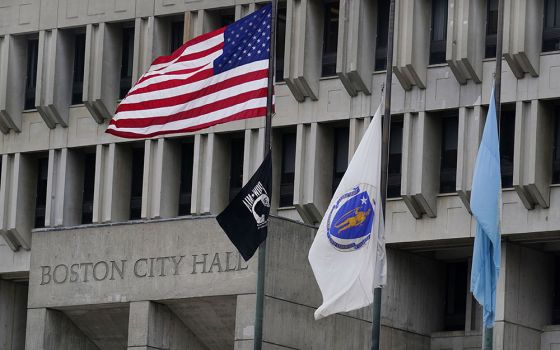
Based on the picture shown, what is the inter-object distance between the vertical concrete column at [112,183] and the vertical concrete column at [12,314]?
5083mm

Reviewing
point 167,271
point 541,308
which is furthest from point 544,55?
point 167,271

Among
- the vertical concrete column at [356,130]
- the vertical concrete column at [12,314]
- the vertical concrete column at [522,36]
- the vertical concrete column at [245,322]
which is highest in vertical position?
the vertical concrete column at [522,36]

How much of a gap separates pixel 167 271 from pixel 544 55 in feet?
38.8

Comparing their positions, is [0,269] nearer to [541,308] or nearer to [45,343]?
[45,343]

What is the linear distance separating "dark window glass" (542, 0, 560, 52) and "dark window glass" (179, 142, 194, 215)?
1197 centimetres

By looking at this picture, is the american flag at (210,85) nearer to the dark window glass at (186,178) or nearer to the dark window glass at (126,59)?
the dark window glass at (186,178)

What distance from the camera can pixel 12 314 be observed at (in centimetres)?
6575

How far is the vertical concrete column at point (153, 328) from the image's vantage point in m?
52.1

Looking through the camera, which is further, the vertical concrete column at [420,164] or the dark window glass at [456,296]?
the dark window glass at [456,296]

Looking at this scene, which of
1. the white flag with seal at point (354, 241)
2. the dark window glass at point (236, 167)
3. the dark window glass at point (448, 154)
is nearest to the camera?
the white flag with seal at point (354, 241)

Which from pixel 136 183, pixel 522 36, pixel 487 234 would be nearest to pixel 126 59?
pixel 136 183

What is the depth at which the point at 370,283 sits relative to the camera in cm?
4122

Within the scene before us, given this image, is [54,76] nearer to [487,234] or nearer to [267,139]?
[267,139]

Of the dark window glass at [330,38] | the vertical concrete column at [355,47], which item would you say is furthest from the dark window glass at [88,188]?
the vertical concrete column at [355,47]
